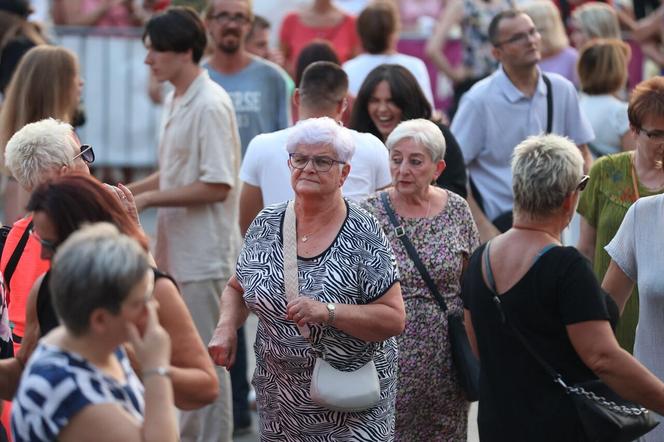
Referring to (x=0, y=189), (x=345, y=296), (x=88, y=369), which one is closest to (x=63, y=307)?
(x=88, y=369)

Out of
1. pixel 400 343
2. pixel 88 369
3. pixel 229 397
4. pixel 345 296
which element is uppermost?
pixel 88 369

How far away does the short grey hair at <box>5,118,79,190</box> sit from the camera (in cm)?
487

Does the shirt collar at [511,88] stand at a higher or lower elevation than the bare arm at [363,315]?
higher

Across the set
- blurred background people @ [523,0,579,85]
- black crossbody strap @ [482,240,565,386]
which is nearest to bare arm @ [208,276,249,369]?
black crossbody strap @ [482,240,565,386]

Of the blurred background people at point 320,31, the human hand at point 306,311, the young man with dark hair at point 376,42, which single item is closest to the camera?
the human hand at point 306,311

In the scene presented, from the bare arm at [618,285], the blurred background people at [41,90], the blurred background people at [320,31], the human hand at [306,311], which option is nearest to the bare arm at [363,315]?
the human hand at [306,311]

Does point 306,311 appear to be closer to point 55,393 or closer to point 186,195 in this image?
point 55,393

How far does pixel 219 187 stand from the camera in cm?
702

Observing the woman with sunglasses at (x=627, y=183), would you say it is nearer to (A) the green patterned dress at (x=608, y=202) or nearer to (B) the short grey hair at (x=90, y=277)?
(A) the green patterned dress at (x=608, y=202)

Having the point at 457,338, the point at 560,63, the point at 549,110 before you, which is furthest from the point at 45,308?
the point at 560,63

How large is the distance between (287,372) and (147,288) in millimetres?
1729

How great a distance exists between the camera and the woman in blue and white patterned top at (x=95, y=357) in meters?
3.20

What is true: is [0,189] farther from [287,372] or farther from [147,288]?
[147,288]

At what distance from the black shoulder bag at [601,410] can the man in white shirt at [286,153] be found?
6.30 feet
